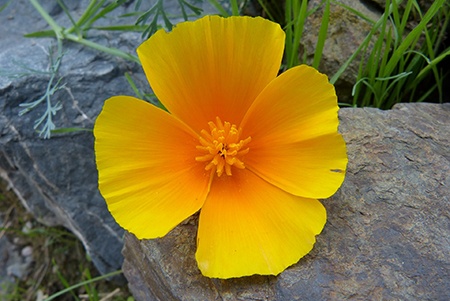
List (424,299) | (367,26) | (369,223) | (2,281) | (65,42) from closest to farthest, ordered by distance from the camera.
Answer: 1. (424,299)
2. (369,223)
3. (367,26)
4. (65,42)
5. (2,281)

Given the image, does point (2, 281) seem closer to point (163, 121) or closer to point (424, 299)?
point (163, 121)

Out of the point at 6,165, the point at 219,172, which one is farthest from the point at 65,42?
the point at 219,172

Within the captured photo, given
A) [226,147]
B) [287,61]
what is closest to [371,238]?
[226,147]

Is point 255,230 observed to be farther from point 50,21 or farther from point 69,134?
point 50,21

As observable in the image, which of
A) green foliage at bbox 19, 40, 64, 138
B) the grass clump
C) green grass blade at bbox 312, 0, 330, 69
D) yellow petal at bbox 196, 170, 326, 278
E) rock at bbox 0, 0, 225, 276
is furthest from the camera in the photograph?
the grass clump

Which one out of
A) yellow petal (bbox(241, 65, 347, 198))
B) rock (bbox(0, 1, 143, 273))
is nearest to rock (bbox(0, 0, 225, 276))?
rock (bbox(0, 1, 143, 273))

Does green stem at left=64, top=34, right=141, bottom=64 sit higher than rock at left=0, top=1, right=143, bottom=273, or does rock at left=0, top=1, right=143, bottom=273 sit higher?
green stem at left=64, top=34, right=141, bottom=64

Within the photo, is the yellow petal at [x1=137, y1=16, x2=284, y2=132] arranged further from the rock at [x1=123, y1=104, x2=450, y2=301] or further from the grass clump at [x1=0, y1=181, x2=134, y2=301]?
the grass clump at [x1=0, y1=181, x2=134, y2=301]
